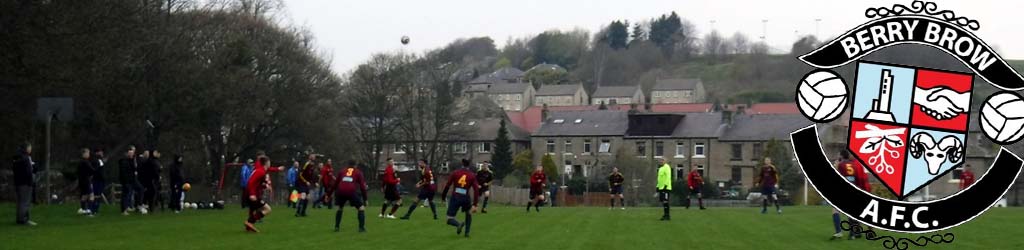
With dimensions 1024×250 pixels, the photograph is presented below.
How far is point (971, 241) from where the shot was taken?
22859mm

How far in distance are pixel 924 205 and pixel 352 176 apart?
15.8 metres

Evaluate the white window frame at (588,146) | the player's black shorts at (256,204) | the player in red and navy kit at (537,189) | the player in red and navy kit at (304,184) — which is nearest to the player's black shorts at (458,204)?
the player's black shorts at (256,204)

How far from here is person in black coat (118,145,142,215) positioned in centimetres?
3259

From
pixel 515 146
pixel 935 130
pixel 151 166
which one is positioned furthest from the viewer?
pixel 515 146

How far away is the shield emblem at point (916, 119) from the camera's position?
12109mm

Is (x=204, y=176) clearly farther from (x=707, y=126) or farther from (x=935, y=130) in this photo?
(x=935, y=130)

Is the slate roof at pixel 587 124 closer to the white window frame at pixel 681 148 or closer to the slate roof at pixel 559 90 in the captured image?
the white window frame at pixel 681 148

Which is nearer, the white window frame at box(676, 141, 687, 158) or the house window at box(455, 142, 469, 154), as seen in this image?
the white window frame at box(676, 141, 687, 158)

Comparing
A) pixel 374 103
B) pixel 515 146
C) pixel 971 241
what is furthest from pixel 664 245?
pixel 515 146

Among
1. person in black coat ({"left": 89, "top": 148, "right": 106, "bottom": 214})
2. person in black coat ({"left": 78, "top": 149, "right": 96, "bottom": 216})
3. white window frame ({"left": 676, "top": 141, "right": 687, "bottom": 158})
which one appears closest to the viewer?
person in black coat ({"left": 78, "top": 149, "right": 96, "bottom": 216})

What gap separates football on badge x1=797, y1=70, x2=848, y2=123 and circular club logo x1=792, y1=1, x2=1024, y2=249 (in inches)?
0.4

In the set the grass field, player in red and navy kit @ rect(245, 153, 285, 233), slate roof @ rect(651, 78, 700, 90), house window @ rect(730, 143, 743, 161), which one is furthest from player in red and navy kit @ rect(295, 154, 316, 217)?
slate roof @ rect(651, 78, 700, 90)

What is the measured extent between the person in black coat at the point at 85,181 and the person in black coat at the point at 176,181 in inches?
126

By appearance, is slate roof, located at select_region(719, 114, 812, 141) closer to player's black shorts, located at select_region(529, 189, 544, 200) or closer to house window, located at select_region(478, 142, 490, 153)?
house window, located at select_region(478, 142, 490, 153)
